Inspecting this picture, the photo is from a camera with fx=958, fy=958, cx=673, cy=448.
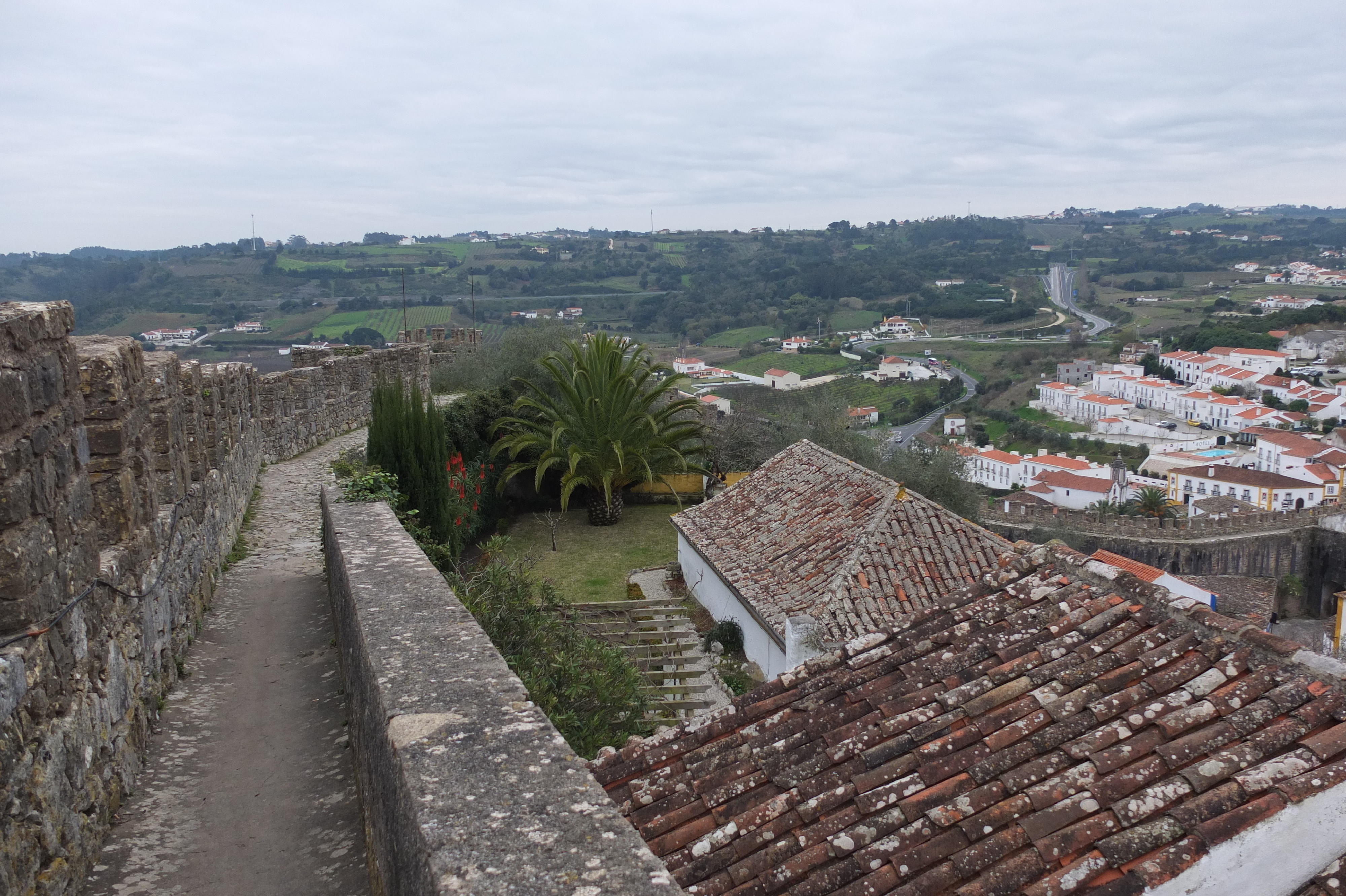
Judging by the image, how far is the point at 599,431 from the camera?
18125 mm

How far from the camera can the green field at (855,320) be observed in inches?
4491

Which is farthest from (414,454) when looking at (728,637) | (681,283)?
(681,283)

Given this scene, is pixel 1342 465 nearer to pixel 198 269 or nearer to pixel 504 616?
pixel 504 616

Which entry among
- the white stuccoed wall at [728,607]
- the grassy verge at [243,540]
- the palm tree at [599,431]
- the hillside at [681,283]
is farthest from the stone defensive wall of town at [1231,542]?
the grassy verge at [243,540]

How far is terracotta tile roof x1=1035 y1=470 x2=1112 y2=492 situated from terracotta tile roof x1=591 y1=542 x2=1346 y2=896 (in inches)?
2125

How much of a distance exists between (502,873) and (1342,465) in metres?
63.5

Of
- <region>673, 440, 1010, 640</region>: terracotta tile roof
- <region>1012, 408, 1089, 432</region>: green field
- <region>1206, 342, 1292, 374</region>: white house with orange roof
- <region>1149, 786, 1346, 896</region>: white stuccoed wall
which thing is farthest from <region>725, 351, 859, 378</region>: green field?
<region>1149, 786, 1346, 896</region>: white stuccoed wall

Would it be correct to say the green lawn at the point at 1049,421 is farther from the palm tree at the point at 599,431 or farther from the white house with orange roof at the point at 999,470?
the palm tree at the point at 599,431

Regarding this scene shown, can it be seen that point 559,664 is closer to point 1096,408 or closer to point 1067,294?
point 1096,408

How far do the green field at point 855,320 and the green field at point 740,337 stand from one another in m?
11.1

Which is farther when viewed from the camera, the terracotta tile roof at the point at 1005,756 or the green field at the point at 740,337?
the green field at the point at 740,337

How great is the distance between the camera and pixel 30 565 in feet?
9.92

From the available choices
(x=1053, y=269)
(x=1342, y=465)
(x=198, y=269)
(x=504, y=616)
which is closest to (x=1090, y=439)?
(x=1342, y=465)

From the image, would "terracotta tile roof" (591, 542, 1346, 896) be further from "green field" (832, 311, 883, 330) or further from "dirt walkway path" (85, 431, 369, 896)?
"green field" (832, 311, 883, 330)
